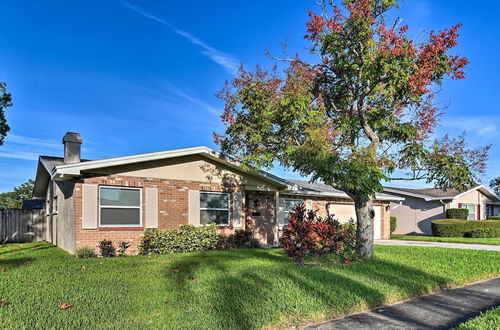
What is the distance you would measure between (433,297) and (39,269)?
869 centimetres

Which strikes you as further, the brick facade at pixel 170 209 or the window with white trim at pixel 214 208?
the window with white trim at pixel 214 208

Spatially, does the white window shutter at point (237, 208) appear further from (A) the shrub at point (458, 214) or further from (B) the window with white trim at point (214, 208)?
(A) the shrub at point (458, 214)

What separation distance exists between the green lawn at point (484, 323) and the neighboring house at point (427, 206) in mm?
21711

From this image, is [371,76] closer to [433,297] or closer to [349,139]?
[349,139]

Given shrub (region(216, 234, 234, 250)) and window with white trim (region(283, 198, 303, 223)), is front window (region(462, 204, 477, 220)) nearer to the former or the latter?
window with white trim (region(283, 198, 303, 223))

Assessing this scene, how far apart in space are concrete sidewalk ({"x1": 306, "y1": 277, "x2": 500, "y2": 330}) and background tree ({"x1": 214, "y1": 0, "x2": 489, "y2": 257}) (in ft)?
11.5

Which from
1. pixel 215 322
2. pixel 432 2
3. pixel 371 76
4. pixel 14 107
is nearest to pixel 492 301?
pixel 215 322

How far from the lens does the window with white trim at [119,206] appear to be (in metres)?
11.5

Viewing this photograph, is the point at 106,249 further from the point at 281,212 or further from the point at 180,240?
the point at 281,212

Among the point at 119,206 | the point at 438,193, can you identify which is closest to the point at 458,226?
the point at 438,193

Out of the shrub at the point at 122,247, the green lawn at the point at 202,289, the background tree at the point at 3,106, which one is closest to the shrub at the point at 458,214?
the green lawn at the point at 202,289

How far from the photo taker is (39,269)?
832cm

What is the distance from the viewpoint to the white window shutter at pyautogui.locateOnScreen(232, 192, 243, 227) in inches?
556

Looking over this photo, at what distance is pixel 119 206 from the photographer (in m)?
11.7
